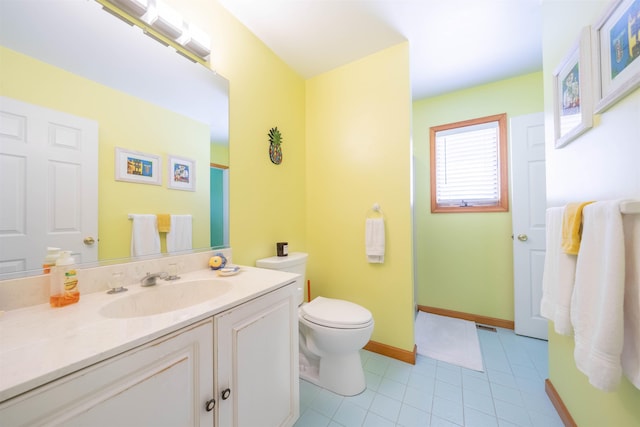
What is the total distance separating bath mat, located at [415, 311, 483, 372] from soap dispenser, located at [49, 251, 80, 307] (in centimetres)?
207

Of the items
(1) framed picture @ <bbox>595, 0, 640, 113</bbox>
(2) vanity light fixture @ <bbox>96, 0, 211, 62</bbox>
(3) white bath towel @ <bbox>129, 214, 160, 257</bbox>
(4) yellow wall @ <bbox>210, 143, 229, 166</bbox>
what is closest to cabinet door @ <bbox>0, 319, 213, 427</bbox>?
(3) white bath towel @ <bbox>129, 214, 160, 257</bbox>

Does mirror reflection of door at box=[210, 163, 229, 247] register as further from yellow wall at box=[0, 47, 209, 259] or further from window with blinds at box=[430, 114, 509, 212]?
window with blinds at box=[430, 114, 509, 212]

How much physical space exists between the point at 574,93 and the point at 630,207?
708 mm

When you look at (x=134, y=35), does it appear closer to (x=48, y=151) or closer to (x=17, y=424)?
(x=48, y=151)

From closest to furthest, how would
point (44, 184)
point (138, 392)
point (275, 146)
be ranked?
point (138, 392), point (44, 184), point (275, 146)

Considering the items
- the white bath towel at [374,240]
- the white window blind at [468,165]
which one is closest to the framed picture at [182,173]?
the white bath towel at [374,240]

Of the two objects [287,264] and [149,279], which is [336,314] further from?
[149,279]

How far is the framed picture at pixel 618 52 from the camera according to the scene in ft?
2.15

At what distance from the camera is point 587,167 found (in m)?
0.91

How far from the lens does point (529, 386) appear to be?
4.55 feet

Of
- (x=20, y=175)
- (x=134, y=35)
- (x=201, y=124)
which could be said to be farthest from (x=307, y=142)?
(x=20, y=175)

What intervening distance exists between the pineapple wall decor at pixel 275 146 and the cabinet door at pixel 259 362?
105 centimetres

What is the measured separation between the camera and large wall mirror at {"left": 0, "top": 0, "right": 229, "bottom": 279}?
0.75 metres

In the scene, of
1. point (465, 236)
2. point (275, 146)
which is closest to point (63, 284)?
point (275, 146)
